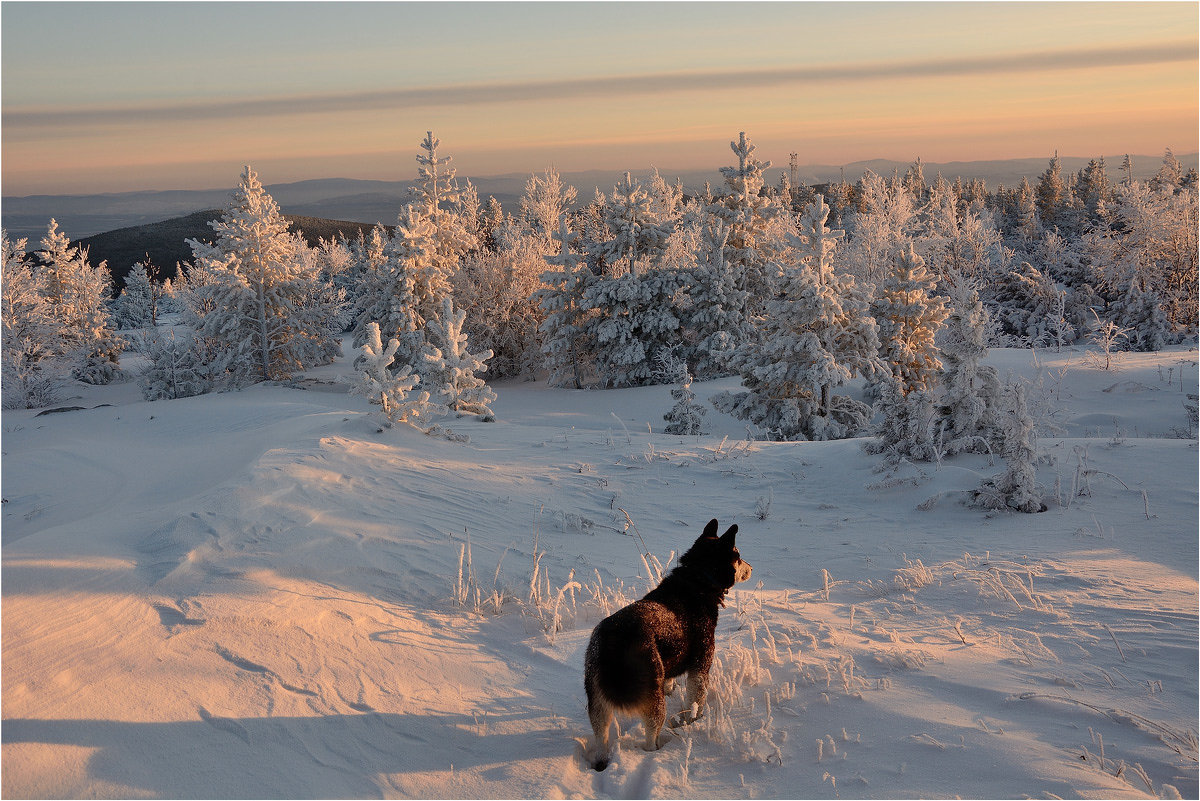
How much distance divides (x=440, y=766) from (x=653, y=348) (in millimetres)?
24054

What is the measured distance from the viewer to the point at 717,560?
136 inches

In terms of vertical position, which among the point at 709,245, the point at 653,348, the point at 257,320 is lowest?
the point at 653,348

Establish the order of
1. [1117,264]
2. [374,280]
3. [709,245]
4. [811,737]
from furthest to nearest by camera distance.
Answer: [1117,264], [374,280], [709,245], [811,737]

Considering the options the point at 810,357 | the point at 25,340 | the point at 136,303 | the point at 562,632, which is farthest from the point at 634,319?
the point at 136,303

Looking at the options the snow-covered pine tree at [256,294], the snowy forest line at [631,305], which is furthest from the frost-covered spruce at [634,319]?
the snow-covered pine tree at [256,294]

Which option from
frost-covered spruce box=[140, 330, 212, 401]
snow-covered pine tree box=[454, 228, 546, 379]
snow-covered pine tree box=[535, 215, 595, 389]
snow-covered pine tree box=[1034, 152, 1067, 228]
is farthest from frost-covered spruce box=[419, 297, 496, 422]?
snow-covered pine tree box=[1034, 152, 1067, 228]

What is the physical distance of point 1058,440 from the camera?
29.8 feet

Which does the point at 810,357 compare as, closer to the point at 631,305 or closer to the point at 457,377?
the point at 457,377

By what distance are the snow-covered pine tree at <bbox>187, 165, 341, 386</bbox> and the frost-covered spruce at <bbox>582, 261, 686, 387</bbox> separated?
10.9 metres

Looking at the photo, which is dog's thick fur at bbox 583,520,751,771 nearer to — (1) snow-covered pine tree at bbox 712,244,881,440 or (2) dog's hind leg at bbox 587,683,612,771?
(2) dog's hind leg at bbox 587,683,612,771

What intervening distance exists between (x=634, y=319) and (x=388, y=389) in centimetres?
1728

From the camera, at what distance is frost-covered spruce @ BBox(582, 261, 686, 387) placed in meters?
26.1

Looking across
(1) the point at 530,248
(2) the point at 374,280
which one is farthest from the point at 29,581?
(1) the point at 530,248

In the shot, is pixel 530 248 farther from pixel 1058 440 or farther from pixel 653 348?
pixel 1058 440
